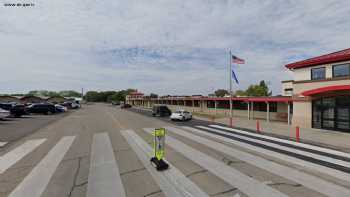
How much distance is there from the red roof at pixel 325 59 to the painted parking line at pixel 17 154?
842 inches

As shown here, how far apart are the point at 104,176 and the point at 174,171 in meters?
2.18

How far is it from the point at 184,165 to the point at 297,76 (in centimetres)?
1809

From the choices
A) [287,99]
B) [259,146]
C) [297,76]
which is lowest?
[259,146]

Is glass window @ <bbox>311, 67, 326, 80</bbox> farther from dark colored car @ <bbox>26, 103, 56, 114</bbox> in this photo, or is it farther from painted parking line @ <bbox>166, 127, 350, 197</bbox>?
dark colored car @ <bbox>26, 103, 56, 114</bbox>

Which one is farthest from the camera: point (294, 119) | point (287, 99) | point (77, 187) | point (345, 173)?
point (287, 99)

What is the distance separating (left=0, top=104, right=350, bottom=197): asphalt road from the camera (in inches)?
219

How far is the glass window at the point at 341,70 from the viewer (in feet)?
54.7

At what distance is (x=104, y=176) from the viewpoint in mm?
6469

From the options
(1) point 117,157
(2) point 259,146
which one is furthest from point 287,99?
(1) point 117,157

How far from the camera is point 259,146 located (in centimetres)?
1112

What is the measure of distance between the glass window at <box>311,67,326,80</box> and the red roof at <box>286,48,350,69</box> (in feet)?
1.86

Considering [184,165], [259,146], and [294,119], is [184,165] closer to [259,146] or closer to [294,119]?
[259,146]

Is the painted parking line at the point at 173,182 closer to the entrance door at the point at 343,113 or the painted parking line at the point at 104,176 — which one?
the painted parking line at the point at 104,176

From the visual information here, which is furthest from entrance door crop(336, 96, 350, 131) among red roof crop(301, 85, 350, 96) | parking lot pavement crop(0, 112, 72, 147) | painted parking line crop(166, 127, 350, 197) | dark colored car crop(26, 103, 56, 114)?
dark colored car crop(26, 103, 56, 114)
